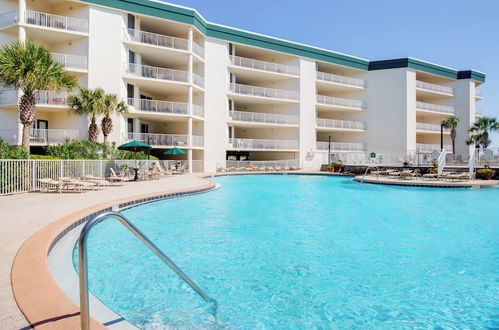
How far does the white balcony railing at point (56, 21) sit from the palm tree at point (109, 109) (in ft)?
20.2

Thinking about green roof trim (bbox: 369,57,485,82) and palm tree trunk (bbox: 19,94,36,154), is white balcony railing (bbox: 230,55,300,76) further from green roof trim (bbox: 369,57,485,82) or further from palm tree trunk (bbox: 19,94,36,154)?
palm tree trunk (bbox: 19,94,36,154)

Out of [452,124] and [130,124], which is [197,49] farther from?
[452,124]

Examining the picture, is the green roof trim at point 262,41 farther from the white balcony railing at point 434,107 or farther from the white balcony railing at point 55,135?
the white balcony railing at point 55,135

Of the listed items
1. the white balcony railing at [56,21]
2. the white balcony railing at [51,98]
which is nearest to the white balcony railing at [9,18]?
the white balcony railing at [56,21]

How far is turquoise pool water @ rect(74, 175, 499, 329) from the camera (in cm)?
367

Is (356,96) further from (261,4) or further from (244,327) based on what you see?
(244,327)

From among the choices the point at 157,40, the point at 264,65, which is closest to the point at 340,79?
the point at 264,65

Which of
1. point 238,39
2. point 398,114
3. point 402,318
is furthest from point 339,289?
point 398,114

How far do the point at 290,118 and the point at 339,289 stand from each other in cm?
2907

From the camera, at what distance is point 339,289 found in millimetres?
4395

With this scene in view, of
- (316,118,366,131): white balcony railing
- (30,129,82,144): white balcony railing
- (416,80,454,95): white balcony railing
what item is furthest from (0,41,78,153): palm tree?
(416,80,454,95): white balcony railing

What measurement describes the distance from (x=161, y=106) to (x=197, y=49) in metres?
6.06

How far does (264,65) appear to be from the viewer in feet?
101

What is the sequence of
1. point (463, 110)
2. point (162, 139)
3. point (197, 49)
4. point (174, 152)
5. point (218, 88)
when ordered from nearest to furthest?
point (174, 152) < point (162, 139) < point (197, 49) < point (218, 88) < point (463, 110)
